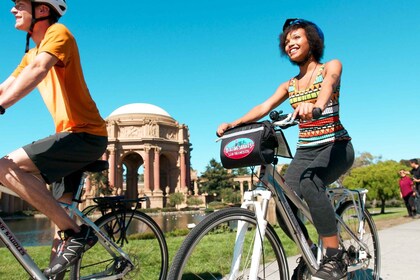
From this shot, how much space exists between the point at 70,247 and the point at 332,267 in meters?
1.85

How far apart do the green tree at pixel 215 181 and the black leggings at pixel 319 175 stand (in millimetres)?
64452

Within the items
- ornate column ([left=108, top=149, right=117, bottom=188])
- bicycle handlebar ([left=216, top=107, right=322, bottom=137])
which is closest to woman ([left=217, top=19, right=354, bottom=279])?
bicycle handlebar ([left=216, top=107, right=322, bottom=137])

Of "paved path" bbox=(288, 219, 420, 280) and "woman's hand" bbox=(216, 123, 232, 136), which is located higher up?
"woman's hand" bbox=(216, 123, 232, 136)

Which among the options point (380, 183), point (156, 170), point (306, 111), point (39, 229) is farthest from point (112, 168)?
point (306, 111)

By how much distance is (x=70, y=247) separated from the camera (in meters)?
2.55

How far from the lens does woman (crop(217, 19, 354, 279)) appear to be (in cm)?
278

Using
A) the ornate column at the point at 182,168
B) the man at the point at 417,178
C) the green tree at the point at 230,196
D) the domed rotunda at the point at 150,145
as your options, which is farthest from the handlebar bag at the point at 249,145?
the green tree at the point at 230,196

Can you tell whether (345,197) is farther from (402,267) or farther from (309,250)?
(402,267)

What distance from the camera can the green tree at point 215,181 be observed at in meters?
68.6

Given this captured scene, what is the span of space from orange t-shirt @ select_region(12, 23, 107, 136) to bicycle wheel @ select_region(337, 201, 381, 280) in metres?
2.30

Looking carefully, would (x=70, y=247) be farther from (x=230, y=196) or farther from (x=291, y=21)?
(x=230, y=196)

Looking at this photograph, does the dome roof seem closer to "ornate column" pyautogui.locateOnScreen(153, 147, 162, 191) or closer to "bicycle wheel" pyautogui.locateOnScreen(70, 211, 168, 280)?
"ornate column" pyautogui.locateOnScreen(153, 147, 162, 191)

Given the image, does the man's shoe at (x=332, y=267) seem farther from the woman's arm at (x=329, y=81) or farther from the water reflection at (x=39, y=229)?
the water reflection at (x=39, y=229)

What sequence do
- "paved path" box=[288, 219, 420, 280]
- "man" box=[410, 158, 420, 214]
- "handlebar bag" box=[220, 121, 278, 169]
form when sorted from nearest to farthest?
"handlebar bag" box=[220, 121, 278, 169]
"paved path" box=[288, 219, 420, 280]
"man" box=[410, 158, 420, 214]
